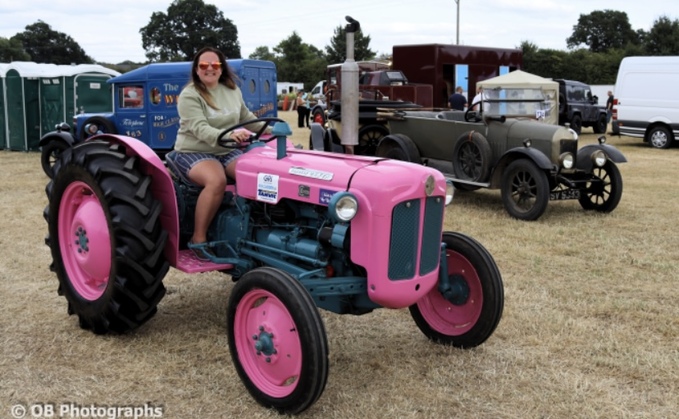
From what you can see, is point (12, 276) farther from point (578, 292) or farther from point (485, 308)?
point (578, 292)

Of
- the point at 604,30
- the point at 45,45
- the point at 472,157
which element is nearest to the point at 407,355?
the point at 472,157

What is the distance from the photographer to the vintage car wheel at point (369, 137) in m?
10.7

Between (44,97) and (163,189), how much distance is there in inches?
509

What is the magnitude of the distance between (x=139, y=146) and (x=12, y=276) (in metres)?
2.17

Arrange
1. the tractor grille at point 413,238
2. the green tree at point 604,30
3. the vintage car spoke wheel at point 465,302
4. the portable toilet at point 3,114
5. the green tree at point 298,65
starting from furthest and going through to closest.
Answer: the green tree at point 604,30, the green tree at point 298,65, the portable toilet at point 3,114, the vintage car spoke wheel at point 465,302, the tractor grille at point 413,238

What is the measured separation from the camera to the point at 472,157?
8.23 meters

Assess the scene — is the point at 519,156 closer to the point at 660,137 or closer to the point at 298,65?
the point at 660,137

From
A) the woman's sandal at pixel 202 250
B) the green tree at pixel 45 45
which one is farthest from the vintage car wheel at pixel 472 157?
the green tree at pixel 45 45

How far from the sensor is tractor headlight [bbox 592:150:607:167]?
7.86 meters

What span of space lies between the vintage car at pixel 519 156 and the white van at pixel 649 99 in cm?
811

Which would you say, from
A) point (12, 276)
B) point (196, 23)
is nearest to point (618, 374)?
point (12, 276)

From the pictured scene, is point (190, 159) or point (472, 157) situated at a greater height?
point (190, 159)

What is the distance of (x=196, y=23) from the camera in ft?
278

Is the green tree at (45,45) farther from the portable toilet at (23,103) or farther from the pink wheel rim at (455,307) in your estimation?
the pink wheel rim at (455,307)
